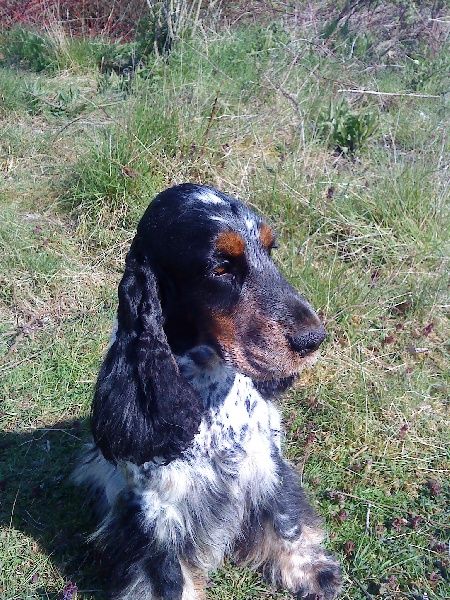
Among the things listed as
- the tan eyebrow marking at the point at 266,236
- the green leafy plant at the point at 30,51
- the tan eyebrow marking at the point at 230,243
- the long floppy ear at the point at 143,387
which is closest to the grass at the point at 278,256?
the green leafy plant at the point at 30,51

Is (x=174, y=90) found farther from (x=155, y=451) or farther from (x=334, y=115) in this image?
(x=155, y=451)

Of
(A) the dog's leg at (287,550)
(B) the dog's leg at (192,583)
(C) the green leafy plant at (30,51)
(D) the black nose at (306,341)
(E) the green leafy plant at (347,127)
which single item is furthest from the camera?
(C) the green leafy plant at (30,51)

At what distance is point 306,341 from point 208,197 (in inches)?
24.2

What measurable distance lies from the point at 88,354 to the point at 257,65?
129 inches

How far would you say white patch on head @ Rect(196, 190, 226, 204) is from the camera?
228 centimetres

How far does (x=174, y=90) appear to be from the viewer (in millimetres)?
5133

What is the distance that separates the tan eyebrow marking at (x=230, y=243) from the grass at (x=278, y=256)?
4.81 ft

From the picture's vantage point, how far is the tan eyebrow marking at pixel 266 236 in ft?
7.66

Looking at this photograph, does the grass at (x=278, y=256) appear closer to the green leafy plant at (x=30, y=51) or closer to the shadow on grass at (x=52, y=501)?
the shadow on grass at (x=52, y=501)

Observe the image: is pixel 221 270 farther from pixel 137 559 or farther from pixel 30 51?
pixel 30 51

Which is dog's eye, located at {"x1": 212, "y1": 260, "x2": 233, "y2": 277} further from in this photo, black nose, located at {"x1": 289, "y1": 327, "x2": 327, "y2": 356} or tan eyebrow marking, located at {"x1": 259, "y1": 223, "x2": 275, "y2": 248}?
black nose, located at {"x1": 289, "y1": 327, "x2": 327, "y2": 356}

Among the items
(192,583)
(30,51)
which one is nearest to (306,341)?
(192,583)

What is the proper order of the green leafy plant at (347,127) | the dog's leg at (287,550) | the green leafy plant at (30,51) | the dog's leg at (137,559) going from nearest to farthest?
the dog's leg at (137,559)
the dog's leg at (287,550)
the green leafy plant at (347,127)
the green leafy plant at (30,51)

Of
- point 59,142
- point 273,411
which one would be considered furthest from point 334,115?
point 273,411
